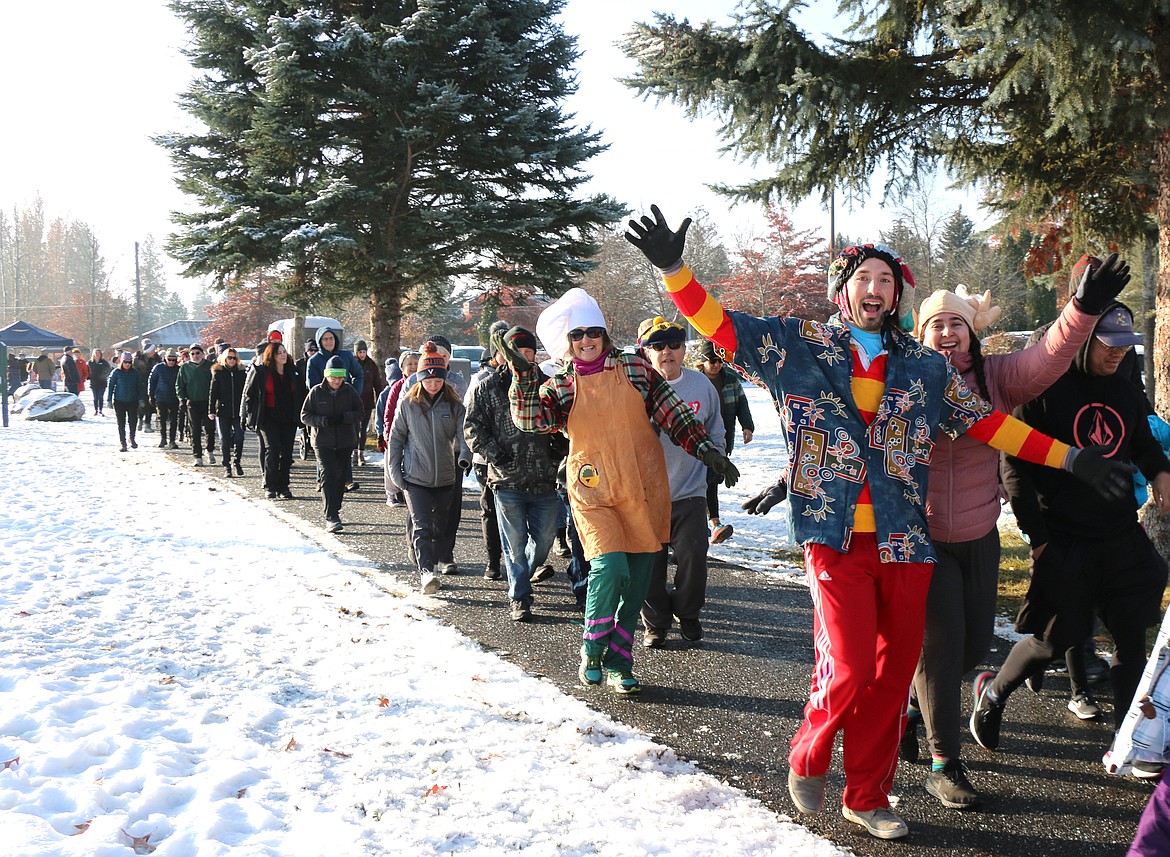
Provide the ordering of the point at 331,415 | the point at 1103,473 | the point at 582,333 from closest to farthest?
the point at 1103,473
the point at 582,333
the point at 331,415

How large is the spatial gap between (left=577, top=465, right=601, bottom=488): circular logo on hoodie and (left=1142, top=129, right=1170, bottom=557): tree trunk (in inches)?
211

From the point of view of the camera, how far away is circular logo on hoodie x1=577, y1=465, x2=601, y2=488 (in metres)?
4.78

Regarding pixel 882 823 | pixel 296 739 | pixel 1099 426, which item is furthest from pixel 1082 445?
pixel 296 739

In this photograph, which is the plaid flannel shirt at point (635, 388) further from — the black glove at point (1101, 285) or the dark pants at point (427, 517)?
the dark pants at point (427, 517)

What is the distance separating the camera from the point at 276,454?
12.3 metres

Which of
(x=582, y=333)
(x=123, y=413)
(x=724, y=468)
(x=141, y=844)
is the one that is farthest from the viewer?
(x=123, y=413)

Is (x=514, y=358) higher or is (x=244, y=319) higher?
(x=244, y=319)

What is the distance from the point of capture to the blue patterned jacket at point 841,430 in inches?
132

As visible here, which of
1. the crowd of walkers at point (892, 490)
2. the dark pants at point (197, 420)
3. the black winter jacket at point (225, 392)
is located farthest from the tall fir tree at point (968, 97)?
the dark pants at point (197, 420)

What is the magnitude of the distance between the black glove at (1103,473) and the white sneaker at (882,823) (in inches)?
59.8

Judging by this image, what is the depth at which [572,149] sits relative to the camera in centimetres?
1848

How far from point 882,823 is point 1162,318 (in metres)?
6.28

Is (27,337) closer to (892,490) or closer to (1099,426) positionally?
(892,490)

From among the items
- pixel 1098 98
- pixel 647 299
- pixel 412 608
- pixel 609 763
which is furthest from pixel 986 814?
pixel 647 299
